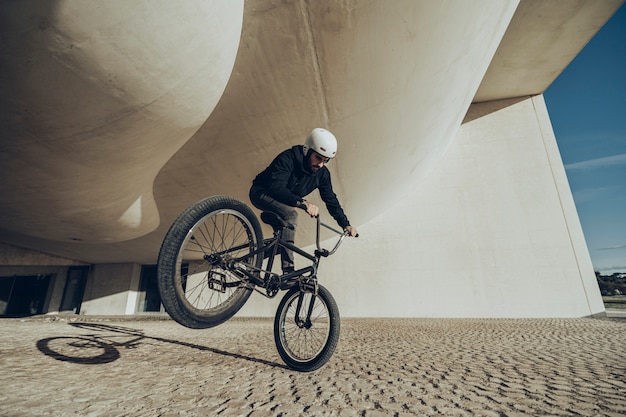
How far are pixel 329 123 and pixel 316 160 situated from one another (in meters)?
3.35

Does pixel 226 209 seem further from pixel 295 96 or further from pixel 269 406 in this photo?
pixel 295 96

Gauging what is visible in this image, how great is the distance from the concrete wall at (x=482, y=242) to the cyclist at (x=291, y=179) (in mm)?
9399

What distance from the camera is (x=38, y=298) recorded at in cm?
1675

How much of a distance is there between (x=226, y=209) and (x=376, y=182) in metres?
6.75

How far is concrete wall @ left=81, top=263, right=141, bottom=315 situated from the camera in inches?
597

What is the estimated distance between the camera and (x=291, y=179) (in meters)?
2.97

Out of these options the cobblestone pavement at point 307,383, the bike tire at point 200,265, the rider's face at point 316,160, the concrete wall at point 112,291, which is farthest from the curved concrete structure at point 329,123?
the cobblestone pavement at point 307,383

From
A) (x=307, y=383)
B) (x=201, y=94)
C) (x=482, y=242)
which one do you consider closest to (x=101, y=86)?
(x=201, y=94)

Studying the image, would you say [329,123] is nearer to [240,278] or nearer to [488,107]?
[240,278]

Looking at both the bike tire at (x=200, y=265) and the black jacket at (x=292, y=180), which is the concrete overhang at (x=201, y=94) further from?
the bike tire at (x=200, y=265)

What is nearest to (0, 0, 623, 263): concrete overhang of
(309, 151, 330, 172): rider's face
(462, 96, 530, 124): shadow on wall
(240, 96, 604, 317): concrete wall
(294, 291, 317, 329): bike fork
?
(309, 151, 330, 172): rider's face

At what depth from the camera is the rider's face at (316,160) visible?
2.92 meters

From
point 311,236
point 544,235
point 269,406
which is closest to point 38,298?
point 311,236

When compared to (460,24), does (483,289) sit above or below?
below
